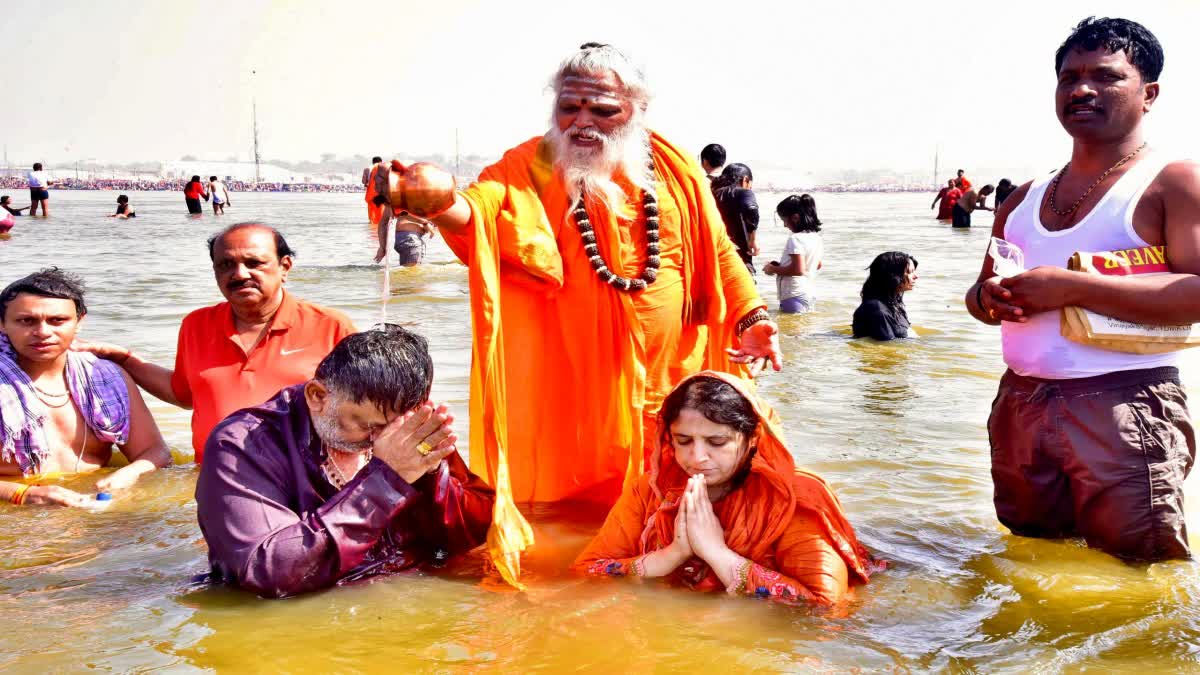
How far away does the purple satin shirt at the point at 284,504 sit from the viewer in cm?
322

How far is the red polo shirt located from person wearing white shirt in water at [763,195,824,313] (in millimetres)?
5725

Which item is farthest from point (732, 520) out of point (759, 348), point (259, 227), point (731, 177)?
point (731, 177)

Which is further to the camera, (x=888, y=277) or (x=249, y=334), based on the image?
(x=888, y=277)

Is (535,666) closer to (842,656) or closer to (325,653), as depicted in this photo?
(325,653)

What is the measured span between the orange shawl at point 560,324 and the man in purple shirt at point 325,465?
616mm

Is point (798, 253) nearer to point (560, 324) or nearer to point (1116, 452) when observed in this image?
point (560, 324)

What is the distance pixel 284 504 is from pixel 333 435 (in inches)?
10.6

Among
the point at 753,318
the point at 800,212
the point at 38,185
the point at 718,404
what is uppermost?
the point at 38,185

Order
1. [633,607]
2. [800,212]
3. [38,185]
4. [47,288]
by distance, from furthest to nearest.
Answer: [38,185], [800,212], [47,288], [633,607]

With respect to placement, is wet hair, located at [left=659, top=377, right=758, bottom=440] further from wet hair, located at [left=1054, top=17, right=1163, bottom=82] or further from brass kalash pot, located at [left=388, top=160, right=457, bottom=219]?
wet hair, located at [left=1054, top=17, right=1163, bottom=82]

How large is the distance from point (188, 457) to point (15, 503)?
1.07m

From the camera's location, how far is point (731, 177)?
1017 cm

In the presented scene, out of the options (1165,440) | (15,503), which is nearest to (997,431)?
(1165,440)

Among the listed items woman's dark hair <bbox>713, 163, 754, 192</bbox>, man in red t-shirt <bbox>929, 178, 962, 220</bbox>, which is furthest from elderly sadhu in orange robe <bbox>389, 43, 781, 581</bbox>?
man in red t-shirt <bbox>929, 178, 962, 220</bbox>
